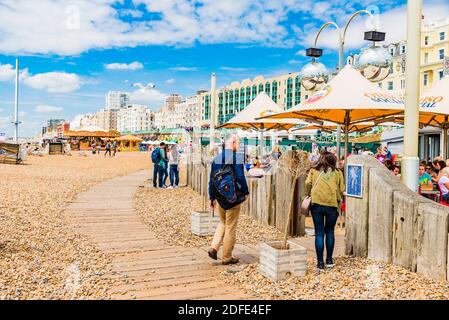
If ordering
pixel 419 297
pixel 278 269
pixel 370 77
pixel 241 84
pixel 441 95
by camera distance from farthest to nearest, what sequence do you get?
pixel 241 84 < pixel 441 95 < pixel 370 77 < pixel 278 269 < pixel 419 297

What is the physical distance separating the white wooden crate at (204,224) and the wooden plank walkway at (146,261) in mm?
691

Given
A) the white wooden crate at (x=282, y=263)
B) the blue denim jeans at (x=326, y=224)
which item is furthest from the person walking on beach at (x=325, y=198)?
the white wooden crate at (x=282, y=263)

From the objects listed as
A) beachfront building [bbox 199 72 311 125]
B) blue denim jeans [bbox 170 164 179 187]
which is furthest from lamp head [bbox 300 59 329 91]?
beachfront building [bbox 199 72 311 125]

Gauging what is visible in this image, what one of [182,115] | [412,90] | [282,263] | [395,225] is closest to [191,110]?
[182,115]

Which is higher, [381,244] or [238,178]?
[238,178]

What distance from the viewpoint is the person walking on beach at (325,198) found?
463 centimetres

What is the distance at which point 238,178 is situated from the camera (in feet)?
16.0

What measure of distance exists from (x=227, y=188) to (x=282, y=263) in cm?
110

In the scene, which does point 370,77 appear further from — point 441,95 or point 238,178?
point 238,178

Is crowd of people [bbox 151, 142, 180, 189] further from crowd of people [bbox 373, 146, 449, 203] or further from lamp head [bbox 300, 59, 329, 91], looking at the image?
crowd of people [bbox 373, 146, 449, 203]

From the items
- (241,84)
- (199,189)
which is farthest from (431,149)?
(241,84)

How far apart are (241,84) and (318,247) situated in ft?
373

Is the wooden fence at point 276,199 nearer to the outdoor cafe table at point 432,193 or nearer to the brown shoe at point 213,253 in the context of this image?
the brown shoe at point 213,253

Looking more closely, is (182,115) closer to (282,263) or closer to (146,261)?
(146,261)
